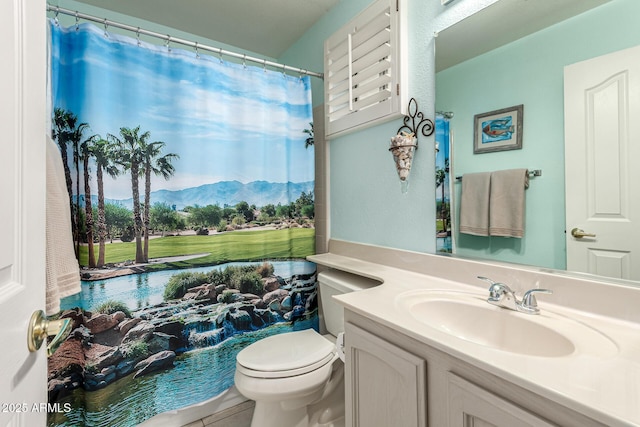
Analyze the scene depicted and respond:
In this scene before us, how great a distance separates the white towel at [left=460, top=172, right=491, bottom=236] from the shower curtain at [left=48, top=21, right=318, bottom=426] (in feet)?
3.06

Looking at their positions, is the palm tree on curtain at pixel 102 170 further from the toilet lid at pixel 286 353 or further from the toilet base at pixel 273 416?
the toilet base at pixel 273 416

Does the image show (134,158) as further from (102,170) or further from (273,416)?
(273,416)

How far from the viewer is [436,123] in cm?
125

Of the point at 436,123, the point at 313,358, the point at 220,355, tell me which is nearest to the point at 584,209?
the point at 436,123

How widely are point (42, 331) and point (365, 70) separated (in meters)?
1.57

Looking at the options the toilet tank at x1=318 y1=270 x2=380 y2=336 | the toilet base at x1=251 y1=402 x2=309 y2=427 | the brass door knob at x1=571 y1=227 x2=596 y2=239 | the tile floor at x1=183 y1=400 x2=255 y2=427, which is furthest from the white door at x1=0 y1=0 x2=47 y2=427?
the brass door knob at x1=571 y1=227 x2=596 y2=239

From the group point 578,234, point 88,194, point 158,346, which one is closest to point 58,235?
point 88,194

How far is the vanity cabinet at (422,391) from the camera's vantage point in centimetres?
53

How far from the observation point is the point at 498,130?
102 cm

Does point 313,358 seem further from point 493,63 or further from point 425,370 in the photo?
point 493,63

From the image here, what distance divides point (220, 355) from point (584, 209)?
5.42 ft

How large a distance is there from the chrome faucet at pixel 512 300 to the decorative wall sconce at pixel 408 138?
2.11 ft

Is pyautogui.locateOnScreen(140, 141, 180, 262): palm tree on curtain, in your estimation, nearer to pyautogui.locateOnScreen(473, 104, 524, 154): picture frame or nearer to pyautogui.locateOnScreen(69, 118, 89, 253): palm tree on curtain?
pyautogui.locateOnScreen(69, 118, 89, 253): palm tree on curtain

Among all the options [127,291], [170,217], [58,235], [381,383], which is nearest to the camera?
[381,383]
